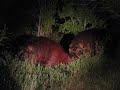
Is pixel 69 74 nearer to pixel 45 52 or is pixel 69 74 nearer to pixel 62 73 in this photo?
pixel 62 73

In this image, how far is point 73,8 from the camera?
10258 millimetres

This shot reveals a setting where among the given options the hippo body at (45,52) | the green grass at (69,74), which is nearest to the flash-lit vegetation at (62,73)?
the green grass at (69,74)

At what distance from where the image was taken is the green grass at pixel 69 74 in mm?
6859

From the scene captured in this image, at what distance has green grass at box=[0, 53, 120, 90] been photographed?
6.86 metres

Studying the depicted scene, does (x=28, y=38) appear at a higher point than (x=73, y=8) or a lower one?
lower

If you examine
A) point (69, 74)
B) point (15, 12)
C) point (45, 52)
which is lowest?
point (69, 74)

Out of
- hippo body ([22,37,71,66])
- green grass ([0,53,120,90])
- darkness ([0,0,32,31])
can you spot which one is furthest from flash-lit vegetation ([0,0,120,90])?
darkness ([0,0,32,31])

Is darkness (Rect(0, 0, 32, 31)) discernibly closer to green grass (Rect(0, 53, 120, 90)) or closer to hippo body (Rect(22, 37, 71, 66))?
hippo body (Rect(22, 37, 71, 66))

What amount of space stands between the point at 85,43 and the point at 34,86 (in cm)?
238

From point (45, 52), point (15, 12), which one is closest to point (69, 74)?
point (45, 52)

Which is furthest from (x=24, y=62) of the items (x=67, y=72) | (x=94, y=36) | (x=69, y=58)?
(x=94, y=36)

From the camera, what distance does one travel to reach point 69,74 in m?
7.65

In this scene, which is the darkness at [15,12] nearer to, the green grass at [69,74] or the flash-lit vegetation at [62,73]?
the flash-lit vegetation at [62,73]

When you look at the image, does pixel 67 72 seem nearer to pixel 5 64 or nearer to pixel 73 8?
pixel 5 64
